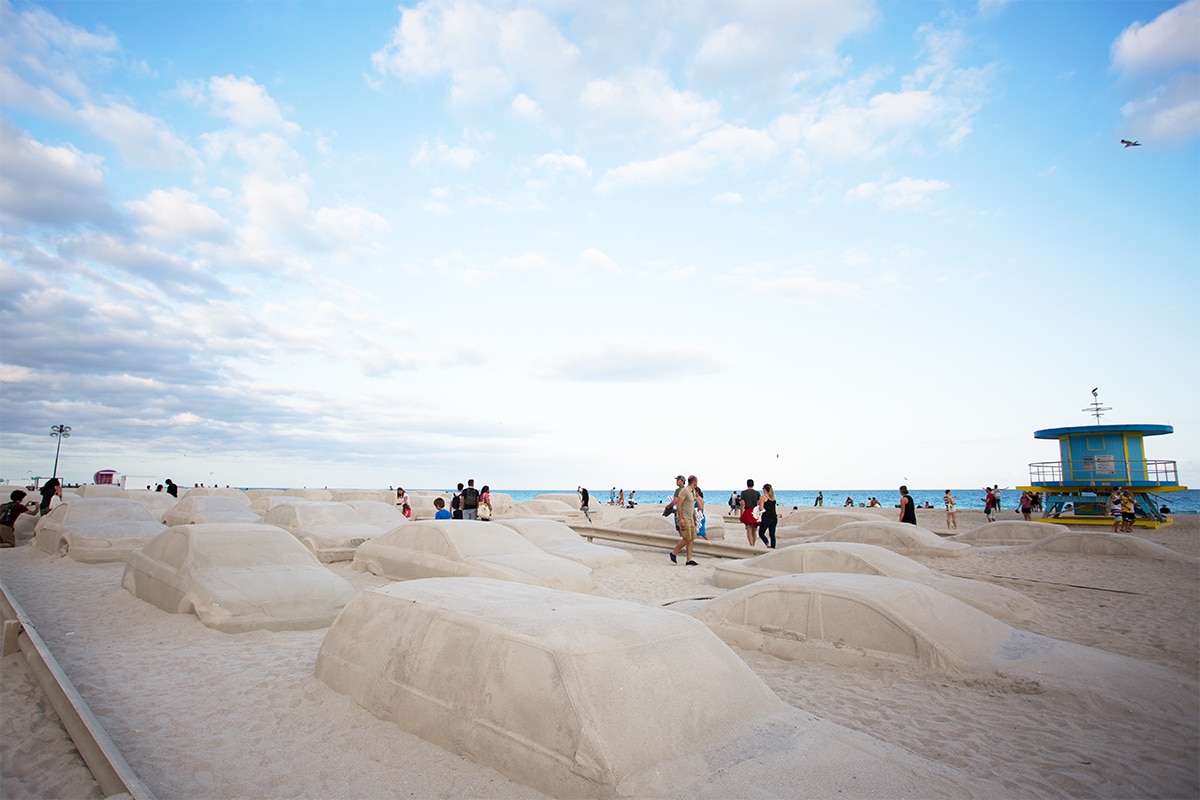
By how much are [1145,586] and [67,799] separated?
1614 cm

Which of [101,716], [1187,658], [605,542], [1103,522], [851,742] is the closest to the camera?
[851,742]

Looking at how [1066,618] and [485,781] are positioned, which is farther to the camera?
[1066,618]

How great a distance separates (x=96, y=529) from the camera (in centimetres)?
1355

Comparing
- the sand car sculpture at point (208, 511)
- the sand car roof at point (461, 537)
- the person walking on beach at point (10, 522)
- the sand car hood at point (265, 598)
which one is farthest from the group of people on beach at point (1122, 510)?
the person walking on beach at point (10, 522)

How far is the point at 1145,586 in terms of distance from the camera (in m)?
12.2

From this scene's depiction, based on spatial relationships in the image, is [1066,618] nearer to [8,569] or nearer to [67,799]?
[67,799]

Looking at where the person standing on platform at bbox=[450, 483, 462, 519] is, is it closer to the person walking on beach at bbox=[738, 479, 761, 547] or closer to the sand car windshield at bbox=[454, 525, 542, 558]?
the sand car windshield at bbox=[454, 525, 542, 558]

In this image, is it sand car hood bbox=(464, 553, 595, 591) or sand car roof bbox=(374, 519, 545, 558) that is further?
sand car roof bbox=(374, 519, 545, 558)

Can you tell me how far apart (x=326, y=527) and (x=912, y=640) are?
1260 centimetres

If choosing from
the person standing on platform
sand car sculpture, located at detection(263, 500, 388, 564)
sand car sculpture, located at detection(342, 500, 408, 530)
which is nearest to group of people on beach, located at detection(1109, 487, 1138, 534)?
the person standing on platform

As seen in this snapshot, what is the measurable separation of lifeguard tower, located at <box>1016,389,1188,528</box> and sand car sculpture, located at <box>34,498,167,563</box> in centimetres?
3178

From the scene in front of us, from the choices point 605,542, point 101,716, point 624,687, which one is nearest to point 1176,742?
point 624,687

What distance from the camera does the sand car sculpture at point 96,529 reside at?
1317cm

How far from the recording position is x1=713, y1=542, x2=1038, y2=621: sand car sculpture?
9172 millimetres
